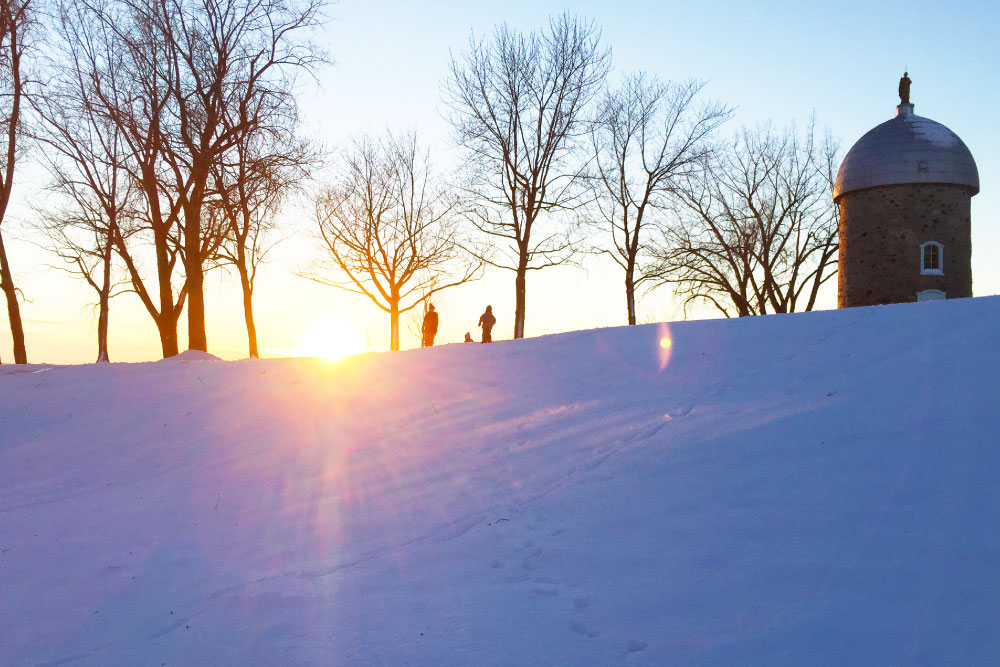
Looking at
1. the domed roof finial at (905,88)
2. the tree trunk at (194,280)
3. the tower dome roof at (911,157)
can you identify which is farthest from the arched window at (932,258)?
the tree trunk at (194,280)

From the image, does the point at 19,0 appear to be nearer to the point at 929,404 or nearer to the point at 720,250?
the point at 929,404

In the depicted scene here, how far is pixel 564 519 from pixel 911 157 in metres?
25.9

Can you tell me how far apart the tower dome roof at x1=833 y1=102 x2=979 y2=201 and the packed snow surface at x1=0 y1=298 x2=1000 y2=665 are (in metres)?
17.3

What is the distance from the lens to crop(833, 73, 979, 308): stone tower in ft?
87.6

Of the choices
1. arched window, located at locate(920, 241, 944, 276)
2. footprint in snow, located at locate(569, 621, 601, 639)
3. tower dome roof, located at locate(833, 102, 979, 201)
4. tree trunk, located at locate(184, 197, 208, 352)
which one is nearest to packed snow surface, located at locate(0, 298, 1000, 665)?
footprint in snow, located at locate(569, 621, 601, 639)

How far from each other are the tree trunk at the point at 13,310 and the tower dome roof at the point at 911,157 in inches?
1200

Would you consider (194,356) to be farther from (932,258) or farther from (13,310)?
(932,258)

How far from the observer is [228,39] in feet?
70.1

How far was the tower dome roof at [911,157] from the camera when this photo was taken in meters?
26.6

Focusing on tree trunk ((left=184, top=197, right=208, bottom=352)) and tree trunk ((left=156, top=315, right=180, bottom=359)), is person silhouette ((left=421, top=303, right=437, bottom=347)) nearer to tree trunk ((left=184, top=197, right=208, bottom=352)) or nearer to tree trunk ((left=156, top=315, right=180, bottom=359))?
tree trunk ((left=184, top=197, right=208, bottom=352))

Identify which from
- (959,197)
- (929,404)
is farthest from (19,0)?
(959,197)

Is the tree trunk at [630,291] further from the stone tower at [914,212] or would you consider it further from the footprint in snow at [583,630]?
the footprint in snow at [583,630]

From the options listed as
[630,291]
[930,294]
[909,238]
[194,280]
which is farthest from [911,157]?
[194,280]

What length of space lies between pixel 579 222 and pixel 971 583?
27.0 meters
